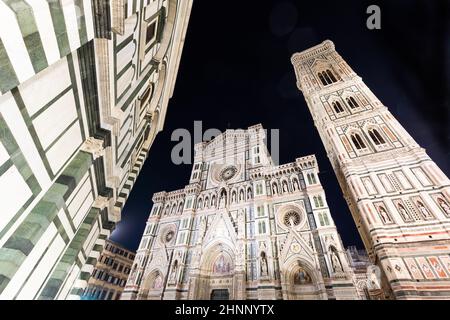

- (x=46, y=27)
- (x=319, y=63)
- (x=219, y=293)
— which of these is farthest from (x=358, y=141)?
(x=46, y=27)

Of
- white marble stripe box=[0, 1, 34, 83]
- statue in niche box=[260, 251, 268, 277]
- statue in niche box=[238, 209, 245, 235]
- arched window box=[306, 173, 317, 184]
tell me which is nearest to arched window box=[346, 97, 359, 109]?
arched window box=[306, 173, 317, 184]

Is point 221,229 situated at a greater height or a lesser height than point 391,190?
lesser

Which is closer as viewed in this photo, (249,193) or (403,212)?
(403,212)

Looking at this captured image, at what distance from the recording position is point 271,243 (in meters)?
16.7

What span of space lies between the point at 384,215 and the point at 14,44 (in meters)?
17.5

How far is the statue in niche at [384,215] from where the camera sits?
12.5 metres

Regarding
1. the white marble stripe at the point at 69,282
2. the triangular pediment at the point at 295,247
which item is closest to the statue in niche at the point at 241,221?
the triangular pediment at the point at 295,247

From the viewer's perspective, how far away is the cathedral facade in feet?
47.9

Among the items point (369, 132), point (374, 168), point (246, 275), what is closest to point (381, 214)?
point (374, 168)

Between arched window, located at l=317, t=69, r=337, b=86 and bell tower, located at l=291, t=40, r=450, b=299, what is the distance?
5.65 ft

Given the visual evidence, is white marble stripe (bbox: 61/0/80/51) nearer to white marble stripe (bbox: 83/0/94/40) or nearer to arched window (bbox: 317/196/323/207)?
white marble stripe (bbox: 83/0/94/40)

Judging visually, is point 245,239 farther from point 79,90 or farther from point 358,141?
point 79,90

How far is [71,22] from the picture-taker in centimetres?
380

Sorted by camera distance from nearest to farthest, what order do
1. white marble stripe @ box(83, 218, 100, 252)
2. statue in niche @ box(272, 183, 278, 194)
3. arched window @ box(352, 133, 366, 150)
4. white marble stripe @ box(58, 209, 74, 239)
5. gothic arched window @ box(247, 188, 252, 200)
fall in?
white marble stripe @ box(58, 209, 74, 239) < white marble stripe @ box(83, 218, 100, 252) < arched window @ box(352, 133, 366, 150) < statue in niche @ box(272, 183, 278, 194) < gothic arched window @ box(247, 188, 252, 200)
